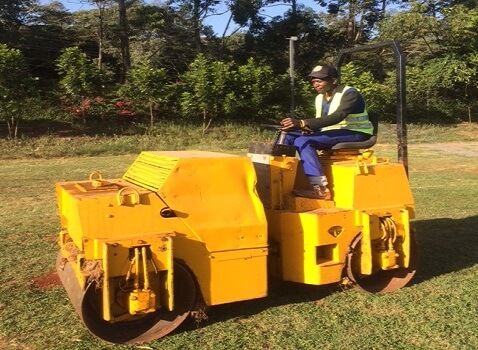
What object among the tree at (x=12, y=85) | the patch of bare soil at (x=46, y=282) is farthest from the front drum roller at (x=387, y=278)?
the tree at (x=12, y=85)

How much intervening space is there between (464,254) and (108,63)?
95.0ft

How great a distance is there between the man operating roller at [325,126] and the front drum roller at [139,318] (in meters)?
1.37

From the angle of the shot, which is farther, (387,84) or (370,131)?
(387,84)

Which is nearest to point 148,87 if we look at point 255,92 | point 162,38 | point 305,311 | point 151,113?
point 151,113

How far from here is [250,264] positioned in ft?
14.1

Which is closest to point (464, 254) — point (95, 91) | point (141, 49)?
point (95, 91)

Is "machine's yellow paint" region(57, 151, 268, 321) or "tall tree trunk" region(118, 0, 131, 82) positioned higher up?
"tall tree trunk" region(118, 0, 131, 82)

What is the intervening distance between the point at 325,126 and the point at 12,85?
2105 centimetres

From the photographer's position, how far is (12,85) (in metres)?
23.4

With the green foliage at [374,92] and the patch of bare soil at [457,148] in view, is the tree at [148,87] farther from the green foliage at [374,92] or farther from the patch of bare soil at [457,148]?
the patch of bare soil at [457,148]

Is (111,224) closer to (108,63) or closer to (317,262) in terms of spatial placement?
(317,262)

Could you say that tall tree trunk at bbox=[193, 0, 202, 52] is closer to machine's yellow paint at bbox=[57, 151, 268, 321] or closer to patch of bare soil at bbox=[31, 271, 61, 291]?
patch of bare soil at bbox=[31, 271, 61, 291]

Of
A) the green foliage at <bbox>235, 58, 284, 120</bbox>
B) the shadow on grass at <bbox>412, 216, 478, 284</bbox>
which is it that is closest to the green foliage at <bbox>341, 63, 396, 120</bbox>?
the green foliage at <bbox>235, 58, 284, 120</bbox>

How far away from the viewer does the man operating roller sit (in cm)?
504
